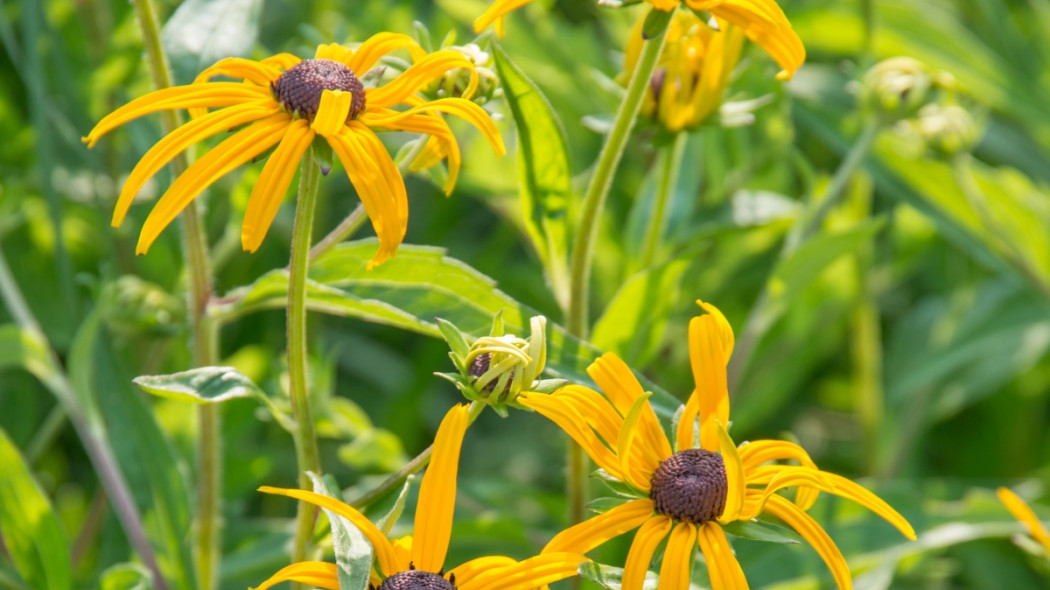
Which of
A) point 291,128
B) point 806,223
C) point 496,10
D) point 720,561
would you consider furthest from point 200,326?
point 806,223

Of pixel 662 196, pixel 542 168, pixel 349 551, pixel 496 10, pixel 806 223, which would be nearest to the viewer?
pixel 349 551

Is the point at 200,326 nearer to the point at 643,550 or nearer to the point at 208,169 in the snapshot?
the point at 208,169

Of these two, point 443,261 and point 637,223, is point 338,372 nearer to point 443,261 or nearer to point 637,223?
point 637,223

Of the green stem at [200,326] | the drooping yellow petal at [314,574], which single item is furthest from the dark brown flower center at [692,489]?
the green stem at [200,326]

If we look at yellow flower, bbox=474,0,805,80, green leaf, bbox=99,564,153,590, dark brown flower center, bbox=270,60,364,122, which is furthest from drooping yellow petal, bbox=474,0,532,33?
green leaf, bbox=99,564,153,590

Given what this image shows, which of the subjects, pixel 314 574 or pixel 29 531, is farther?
pixel 29 531

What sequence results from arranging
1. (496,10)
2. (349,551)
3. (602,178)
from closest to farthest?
(349,551), (496,10), (602,178)

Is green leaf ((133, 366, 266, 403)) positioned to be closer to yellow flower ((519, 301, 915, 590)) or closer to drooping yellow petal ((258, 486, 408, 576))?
drooping yellow petal ((258, 486, 408, 576))
